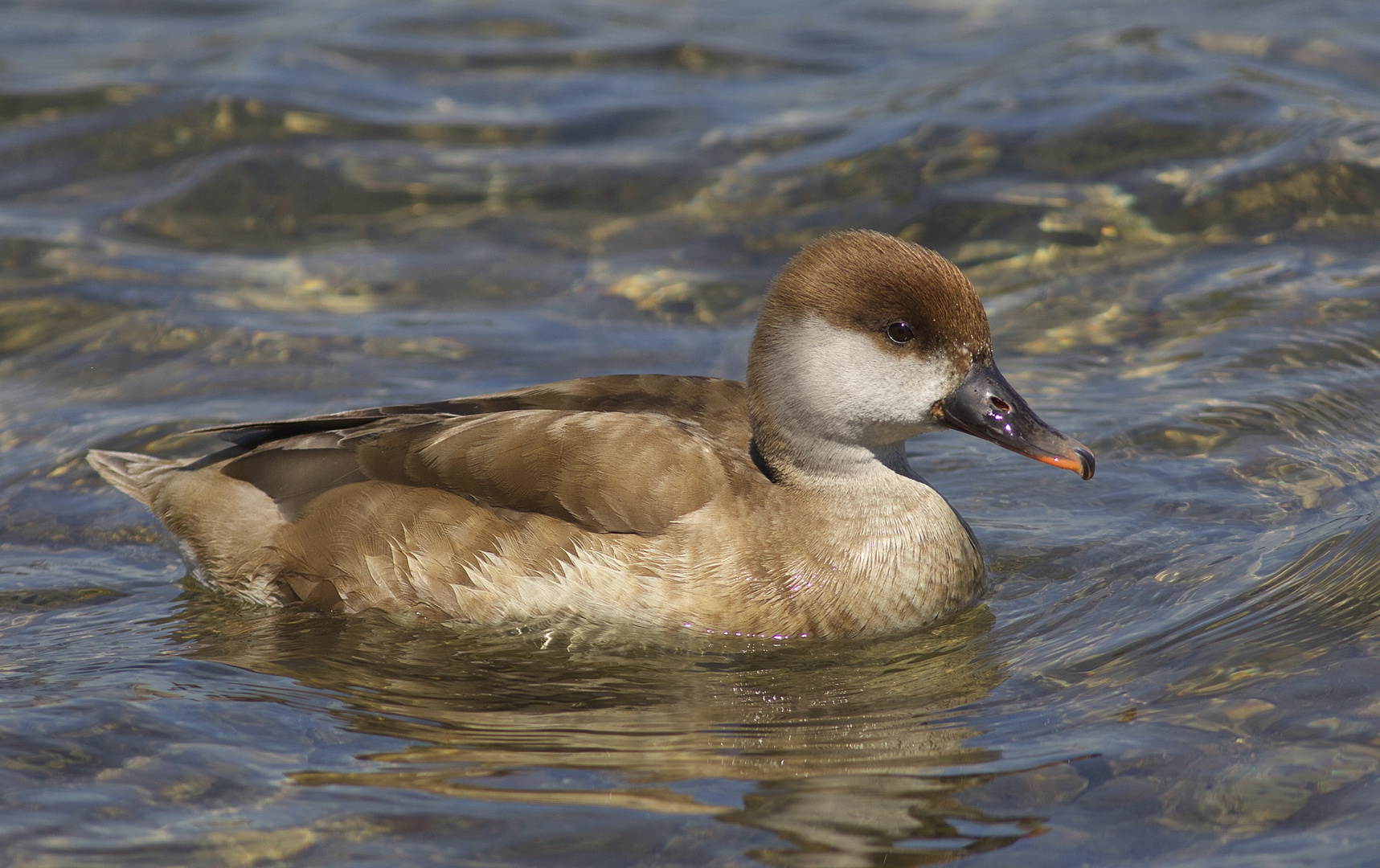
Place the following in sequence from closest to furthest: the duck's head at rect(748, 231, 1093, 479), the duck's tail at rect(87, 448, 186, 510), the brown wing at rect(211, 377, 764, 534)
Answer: the duck's head at rect(748, 231, 1093, 479), the brown wing at rect(211, 377, 764, 534), the duck's tail at rect(87, 448, 186, 510)

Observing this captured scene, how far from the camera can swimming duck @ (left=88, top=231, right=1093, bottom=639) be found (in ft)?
17.8

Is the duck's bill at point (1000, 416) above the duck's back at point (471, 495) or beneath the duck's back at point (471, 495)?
above

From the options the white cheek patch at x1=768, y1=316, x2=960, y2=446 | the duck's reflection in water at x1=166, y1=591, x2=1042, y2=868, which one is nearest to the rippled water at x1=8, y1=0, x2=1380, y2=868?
the duck's reflection in water at x1=166, y1=591, x2=1042, y2=868

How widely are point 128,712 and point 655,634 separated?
5.81 ft

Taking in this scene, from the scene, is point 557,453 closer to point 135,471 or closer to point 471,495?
point 471,495

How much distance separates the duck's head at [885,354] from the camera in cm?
534

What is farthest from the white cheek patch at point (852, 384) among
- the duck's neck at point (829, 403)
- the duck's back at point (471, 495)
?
the duck's back at point (471, 495)

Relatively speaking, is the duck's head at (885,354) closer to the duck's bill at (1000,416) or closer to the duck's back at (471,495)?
the duck's bill at (1000,416)

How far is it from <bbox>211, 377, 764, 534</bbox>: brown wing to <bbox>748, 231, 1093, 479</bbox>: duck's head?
424mm

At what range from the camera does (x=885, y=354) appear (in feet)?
17.7

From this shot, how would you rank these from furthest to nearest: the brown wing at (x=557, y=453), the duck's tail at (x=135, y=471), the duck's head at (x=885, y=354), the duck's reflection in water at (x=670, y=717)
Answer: the duck's tail at (x=135, y=471) < the brown wing at (x=557, y=453) < the duck's head at (x=885, y=354) < the duck's reflection in water at (x=670, y=717)

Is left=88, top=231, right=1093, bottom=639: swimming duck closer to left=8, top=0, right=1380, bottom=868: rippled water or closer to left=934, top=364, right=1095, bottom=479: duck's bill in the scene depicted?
left=934, top=364, right=1095, bottom=479: duck's bill

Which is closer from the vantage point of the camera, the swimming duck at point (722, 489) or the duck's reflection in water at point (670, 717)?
the duck's reflection in water at point (670, 717)

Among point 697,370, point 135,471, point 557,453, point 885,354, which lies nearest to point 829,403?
point 885,354
